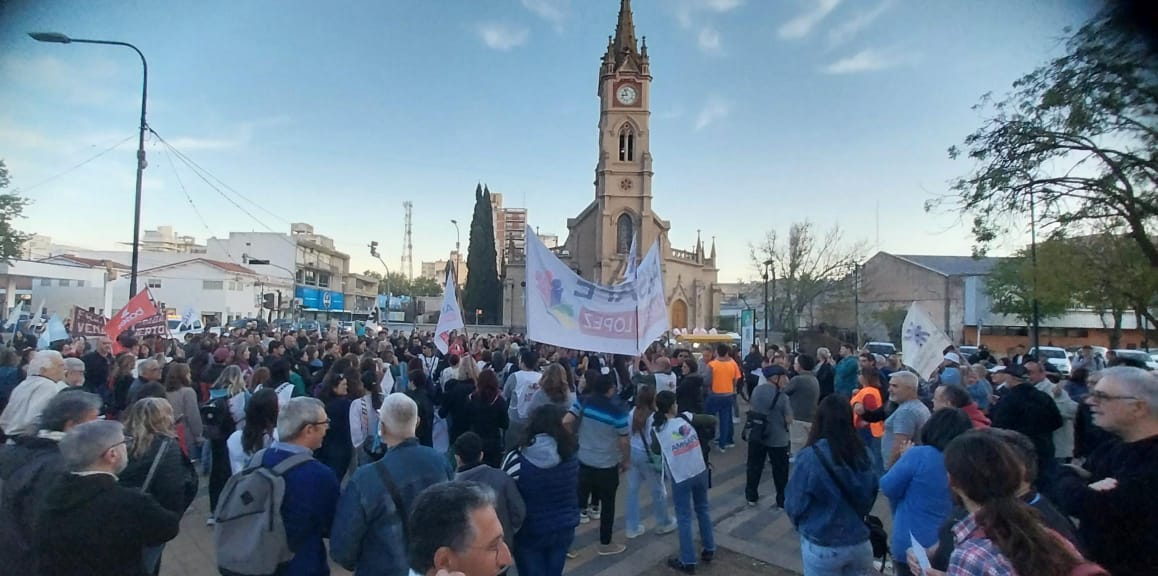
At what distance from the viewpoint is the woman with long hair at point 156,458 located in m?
3.40

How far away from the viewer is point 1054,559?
6.09 ft

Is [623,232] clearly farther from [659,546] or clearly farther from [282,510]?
[282,510]

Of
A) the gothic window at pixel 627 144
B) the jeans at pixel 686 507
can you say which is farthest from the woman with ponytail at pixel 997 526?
the gothic window at pixel 627 144

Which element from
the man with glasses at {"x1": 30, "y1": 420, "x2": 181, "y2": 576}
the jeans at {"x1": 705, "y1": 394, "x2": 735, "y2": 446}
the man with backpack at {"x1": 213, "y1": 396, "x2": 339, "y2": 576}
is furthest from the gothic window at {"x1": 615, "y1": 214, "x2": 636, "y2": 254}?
the man with glasses at {"x1": 30, "y1": 420, "x2": 181, "y2": 576}

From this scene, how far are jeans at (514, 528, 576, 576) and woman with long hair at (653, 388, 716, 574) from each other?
147 centimetres

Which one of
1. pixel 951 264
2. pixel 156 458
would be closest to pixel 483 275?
pixel 951 264

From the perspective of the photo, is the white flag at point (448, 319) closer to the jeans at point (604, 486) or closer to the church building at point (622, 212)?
the jeans at point (604, 486)

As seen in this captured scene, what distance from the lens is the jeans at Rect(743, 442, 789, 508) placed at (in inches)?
294

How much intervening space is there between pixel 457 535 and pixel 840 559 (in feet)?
9.03

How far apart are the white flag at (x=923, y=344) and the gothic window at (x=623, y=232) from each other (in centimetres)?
4151

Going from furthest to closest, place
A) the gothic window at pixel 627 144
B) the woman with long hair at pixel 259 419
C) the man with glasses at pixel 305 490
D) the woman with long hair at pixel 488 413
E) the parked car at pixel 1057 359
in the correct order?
the gothic window at pixel 627 144
the parked car at pixel 1057 359
the woman with long hair at pixel 488 413
the woman with long hair at pixel 259 419
the man with glasses at pixel 305 490

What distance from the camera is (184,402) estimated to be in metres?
6.28

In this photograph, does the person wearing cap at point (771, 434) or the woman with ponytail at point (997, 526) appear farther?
the person wearing cap at point (771, 434)

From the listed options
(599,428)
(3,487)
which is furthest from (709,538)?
(3,487)
